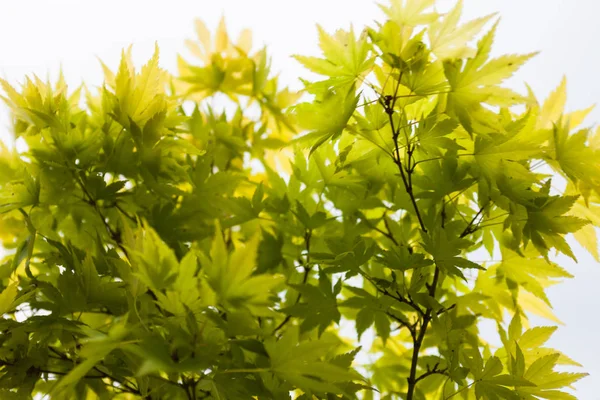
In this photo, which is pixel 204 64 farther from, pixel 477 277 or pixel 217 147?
pixel 477 277

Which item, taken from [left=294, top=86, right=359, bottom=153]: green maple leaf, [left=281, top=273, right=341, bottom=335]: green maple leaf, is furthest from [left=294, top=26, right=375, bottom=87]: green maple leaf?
[left=281, top=273, right=341, bottom=335]: green maple leaf

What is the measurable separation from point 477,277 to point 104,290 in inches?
21.2

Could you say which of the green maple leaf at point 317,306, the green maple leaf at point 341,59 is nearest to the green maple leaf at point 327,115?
the green maple leaf at point 341,59

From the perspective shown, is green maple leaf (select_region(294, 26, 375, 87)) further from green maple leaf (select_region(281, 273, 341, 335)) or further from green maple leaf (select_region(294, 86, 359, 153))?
green maple leaf (select_region(281, 273, 341, 335))

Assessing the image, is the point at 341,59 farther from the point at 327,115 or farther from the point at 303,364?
the point at 303,364

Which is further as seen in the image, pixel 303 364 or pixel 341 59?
pixel 341 59

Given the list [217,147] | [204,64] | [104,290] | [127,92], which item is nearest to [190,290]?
[104,290]

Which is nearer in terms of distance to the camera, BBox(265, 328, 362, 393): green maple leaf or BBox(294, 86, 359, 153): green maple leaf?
BBox(265, 328, 362, 393): green maple leaf

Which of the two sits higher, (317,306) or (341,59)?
(341,59)

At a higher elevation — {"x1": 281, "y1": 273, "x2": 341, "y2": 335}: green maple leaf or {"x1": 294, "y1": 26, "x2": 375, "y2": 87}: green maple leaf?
{"x1": 294, "y1": 26, "x2": 375, "y2": 87}: green maple leaf

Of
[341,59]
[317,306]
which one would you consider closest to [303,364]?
[317,306]

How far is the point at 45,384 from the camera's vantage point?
0.78 metres

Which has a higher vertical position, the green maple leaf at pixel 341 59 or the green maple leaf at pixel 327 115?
the green maple leaf at pixel 341 59

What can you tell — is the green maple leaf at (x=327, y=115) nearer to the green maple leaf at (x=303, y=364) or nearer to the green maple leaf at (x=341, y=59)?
the green maple leaf at (x=341, y=59)
